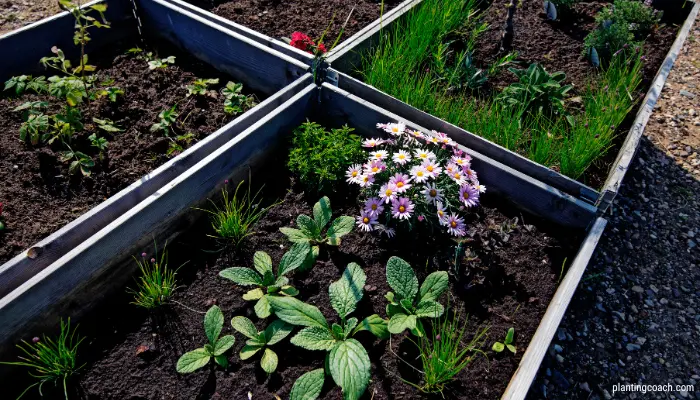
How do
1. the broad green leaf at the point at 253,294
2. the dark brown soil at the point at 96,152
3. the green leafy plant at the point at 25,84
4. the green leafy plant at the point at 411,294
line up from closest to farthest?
the green leafy plant at the point at 411,294, the broad green leaf at the point at 253,294, the dark brown soil at the point at 96,152, the green leafy plant at the point at 25,84

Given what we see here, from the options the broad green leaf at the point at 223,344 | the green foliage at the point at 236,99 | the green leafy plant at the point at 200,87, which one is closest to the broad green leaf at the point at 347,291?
the broad green leaf at the point at 223,344

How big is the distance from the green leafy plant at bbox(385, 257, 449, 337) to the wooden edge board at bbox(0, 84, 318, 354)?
0.92 metres

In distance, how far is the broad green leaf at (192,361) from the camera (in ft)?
6.28

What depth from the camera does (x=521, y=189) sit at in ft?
7.98

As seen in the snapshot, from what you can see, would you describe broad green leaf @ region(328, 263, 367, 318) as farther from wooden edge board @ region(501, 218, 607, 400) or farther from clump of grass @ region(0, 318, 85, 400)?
clump of grass @ region(0, 318, 85, 400)

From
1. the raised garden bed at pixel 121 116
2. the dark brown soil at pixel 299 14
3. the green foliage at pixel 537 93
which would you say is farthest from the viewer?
the dark brown soil at pixel 299 14

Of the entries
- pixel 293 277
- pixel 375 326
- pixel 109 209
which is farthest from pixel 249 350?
pixel 109 209

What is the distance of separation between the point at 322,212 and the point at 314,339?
633 millimetres

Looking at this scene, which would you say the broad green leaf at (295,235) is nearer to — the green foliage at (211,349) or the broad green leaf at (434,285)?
the green foliage at (211,349)

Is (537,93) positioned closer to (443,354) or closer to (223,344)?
(443,354)

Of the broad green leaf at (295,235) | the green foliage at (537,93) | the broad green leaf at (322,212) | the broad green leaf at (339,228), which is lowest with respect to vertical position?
the broad green leaf at (295,235)

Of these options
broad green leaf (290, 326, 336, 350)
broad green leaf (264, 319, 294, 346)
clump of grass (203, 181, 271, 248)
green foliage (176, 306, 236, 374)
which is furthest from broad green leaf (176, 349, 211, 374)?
clump of grass (203, 181, 271, 248)

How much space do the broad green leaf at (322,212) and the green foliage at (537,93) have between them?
49.5 inches

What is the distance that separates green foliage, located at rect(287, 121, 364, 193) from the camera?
2484 millimetres
